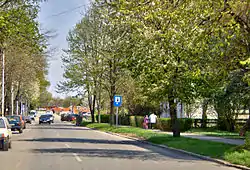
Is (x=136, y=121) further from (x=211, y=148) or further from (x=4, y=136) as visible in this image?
(x=4, y=136)

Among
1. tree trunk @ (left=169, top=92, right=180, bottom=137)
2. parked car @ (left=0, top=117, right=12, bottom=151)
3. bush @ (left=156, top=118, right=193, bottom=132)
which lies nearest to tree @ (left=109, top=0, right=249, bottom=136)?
tree trunk @ (left=169, top=92, right=180, bottom=137)

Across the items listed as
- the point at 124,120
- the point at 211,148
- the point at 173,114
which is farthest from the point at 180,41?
the point at 124,120

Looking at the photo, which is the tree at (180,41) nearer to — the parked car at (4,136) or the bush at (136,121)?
the parked car at (4,136)

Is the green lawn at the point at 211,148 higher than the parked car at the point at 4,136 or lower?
lower

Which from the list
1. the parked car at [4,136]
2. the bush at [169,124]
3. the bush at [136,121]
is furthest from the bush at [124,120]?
the parked car at [4,136]

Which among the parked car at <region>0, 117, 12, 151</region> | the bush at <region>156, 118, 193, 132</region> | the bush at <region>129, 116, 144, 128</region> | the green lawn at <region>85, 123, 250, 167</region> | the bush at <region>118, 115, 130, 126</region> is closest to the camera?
the green lawn at <region>85, 123, 250, 167</region>

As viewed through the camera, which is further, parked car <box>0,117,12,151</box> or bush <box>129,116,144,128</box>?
bush <box>129,116,144,128</box>

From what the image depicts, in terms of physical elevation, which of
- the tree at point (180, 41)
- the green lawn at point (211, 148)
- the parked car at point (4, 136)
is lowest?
the green lawn at point (211, 148)

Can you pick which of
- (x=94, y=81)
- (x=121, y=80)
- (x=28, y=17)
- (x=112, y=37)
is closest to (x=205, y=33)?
(x=28, y=17)

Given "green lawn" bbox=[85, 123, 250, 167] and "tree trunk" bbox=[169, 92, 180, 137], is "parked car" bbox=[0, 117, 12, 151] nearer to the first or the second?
"green lawn" bbox=[85, 123, 250, 167]

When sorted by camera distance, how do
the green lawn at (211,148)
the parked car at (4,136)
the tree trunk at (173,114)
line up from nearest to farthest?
1. the green lawn at (211,148)
2. the parked car at (4,136)
3. the tree trunk at (173,114)

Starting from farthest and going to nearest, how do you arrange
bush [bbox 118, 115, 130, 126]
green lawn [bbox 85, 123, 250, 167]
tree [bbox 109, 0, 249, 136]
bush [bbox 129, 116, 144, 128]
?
bush [bbox 118, 115, 130, 126] → bush [bbox 129, 116, 144, 128] → tree [bbox 109, 0, 249, 136] → green lawn [bbox 85, 123, 250, 167]

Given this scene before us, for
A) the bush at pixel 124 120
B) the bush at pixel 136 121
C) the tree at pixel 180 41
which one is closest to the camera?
the tree at pixel 180 41

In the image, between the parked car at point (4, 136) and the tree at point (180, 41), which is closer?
the tree at point (180, 41)
